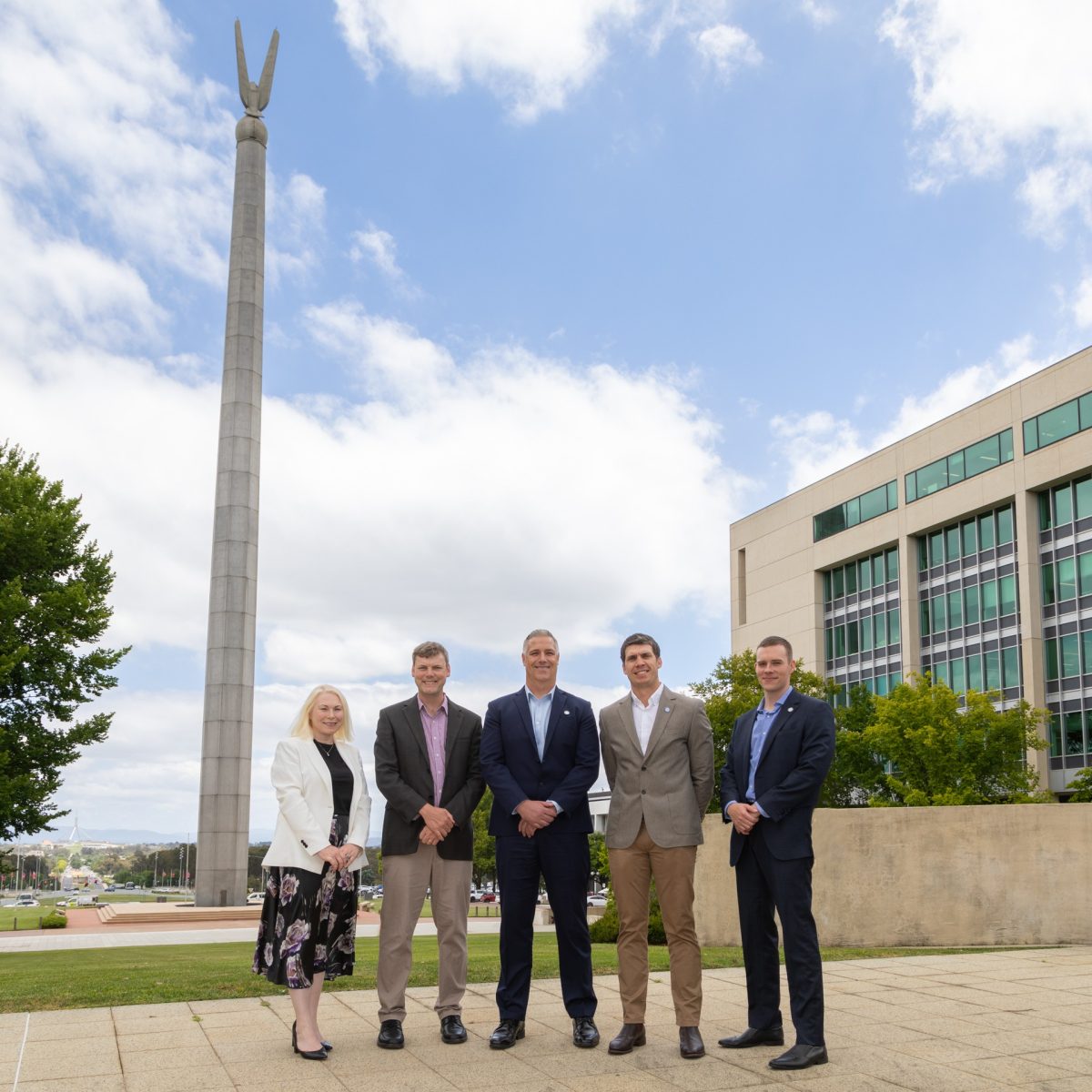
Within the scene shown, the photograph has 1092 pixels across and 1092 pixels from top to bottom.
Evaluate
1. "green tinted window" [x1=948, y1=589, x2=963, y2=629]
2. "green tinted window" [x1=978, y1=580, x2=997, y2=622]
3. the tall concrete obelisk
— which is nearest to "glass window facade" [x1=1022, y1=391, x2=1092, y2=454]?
"green tinted window" [x1=978, y1=580, x2=997, y2=622]

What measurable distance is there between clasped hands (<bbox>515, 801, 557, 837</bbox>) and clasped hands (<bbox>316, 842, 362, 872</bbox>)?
2.97ft

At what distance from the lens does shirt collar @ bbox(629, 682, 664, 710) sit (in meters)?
6.26

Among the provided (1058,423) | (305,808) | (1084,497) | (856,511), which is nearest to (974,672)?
(1084,497)

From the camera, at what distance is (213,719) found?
112ft

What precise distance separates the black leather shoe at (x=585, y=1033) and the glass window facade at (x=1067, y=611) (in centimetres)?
4283

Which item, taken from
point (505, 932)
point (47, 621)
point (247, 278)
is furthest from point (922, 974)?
point (247, 278)

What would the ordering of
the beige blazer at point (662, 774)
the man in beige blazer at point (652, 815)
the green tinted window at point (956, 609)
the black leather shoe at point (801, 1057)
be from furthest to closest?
the green tinted window at point (956, 609) → the beige blazer at point (662, 774) → the man in beige blazer at point (652, 815) → the black leather shoe at point (801, 1057)

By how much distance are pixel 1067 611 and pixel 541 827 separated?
1752 inches

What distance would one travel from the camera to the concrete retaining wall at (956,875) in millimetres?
12367

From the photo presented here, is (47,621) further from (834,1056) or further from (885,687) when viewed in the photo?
(885,687)

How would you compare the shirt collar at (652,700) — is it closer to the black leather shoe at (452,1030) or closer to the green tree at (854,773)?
the black leather shoe at (452,1030)

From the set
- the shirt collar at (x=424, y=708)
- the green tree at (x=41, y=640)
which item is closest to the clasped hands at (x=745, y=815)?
the shirt collar at (x=424, y=708)

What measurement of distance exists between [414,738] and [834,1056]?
110 inches

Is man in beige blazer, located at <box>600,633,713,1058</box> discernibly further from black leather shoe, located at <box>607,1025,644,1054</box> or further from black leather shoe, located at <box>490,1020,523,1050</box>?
black leather shoe, located at <box>490,1020,523,1050</box>
